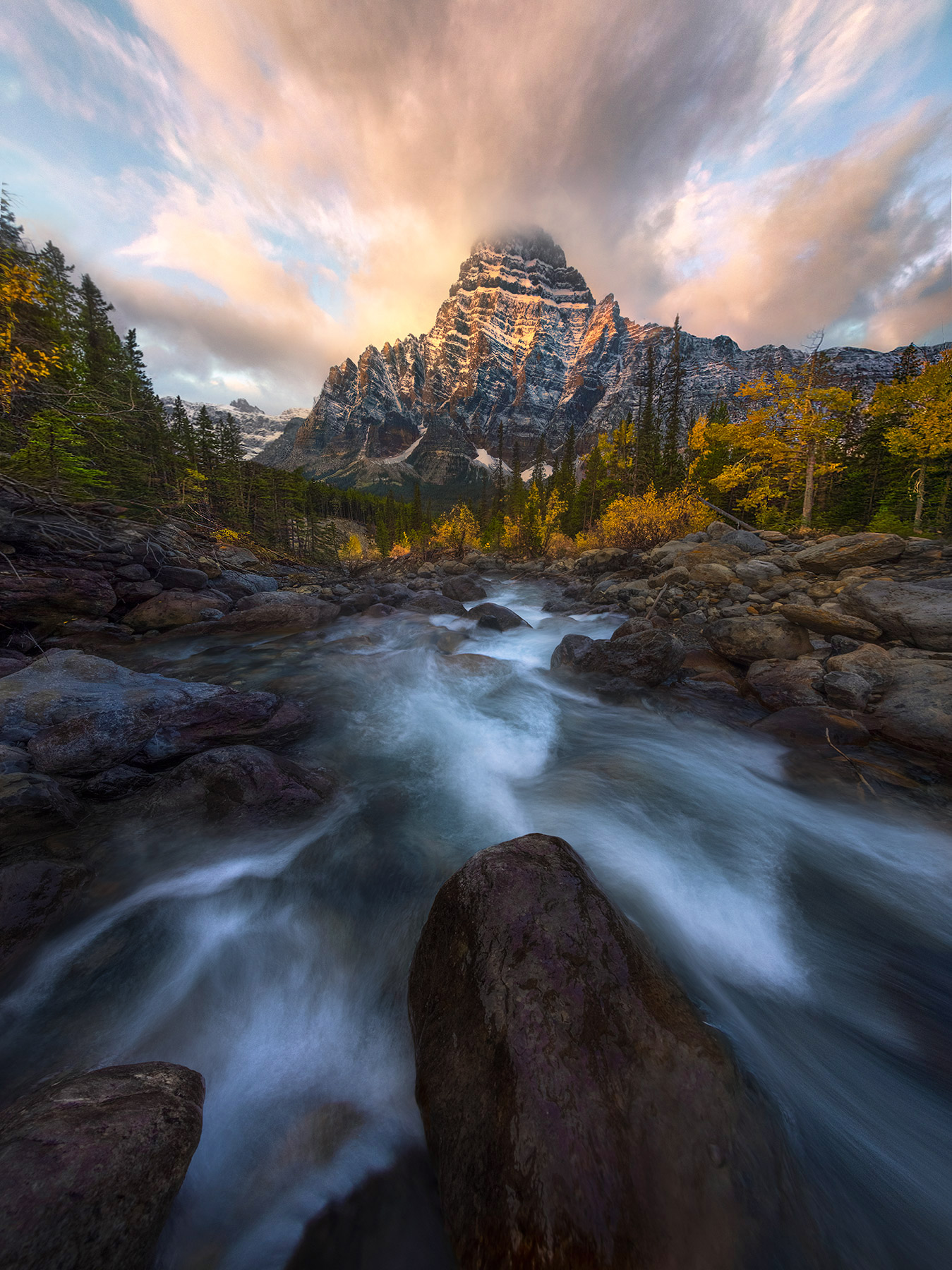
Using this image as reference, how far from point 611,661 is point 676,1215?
7941 millimetres

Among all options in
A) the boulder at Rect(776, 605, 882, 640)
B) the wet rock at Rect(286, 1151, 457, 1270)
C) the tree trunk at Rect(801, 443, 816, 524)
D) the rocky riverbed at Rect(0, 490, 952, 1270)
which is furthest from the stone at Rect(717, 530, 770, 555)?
the wet rock at Rect(286, 1151, 457, 1270)

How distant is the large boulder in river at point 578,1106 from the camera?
5.87 feet

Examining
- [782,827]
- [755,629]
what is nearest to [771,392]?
[755,629]

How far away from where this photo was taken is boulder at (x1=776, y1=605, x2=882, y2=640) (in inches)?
317

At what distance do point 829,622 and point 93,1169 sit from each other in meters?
11.1

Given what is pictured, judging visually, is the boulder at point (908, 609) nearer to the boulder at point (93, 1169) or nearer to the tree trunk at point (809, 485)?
the boulder at point (93, 1169)

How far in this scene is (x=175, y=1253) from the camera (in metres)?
2.03

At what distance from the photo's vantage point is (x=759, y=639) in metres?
8.71

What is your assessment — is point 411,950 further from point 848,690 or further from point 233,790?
point 848,690

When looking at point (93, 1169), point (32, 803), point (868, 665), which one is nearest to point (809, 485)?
point (868, 665)

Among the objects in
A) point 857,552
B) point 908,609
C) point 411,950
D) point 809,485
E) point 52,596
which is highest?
point 809,485

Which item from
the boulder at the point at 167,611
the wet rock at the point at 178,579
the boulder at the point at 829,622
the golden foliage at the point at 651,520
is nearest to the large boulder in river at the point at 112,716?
the boulder at the point at 167,611

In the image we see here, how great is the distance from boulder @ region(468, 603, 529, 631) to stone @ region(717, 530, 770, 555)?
337 inches

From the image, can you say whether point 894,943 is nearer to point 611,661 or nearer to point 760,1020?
point 760,1020
